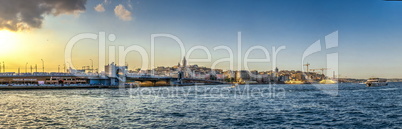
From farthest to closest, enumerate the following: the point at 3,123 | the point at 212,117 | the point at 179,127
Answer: the point at 212,117 < the point at 3,123 < the point at 179,127

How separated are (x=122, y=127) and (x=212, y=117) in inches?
302

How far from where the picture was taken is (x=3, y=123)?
929 inches

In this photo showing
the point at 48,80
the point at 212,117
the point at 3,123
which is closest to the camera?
the point at 3,123

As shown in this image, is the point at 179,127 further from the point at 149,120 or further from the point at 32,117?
the point at 32,117

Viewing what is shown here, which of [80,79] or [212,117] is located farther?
[80,79]

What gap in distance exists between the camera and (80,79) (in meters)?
128

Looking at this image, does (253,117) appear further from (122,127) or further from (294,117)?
(122,127)

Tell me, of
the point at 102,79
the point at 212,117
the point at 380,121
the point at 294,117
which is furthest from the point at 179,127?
the point at 102,79
